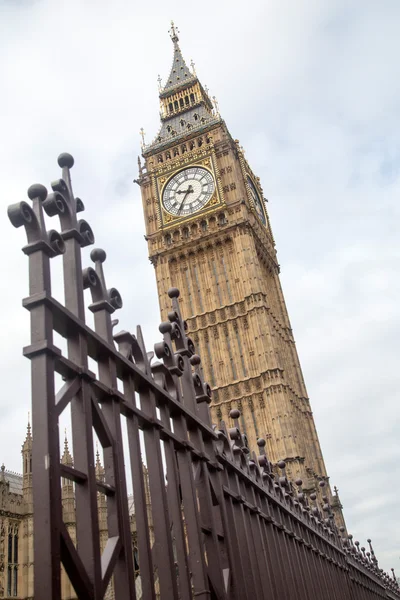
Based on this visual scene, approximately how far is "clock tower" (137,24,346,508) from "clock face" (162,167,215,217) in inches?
2.6

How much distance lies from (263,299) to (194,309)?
4400 mm

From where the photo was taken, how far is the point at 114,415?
3172mm

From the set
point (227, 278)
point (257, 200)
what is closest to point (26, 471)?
point (227, 278)

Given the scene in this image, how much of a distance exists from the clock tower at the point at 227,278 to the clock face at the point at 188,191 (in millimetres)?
67

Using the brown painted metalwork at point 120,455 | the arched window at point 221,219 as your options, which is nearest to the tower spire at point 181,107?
the arched window at point 221,219

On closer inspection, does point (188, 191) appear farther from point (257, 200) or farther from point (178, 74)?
point (178, 74)

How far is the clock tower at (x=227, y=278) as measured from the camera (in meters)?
36.5

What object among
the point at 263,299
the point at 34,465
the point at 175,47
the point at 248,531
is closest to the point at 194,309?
the point at 263,299

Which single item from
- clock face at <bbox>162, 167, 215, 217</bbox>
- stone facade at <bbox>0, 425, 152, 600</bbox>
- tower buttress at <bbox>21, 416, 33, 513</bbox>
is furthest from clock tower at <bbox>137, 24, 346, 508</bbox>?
tower buttress at <bbox>21, 416, 33, 513</bbox>

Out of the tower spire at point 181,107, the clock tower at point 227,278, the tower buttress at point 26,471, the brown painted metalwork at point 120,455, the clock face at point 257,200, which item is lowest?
the brown painted metalwork at point 120,455

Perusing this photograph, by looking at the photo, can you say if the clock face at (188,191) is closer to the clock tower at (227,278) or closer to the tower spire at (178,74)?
the clock tower at (227,278)

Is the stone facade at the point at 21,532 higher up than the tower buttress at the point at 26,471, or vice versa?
the tower buttress at the point at 26,471

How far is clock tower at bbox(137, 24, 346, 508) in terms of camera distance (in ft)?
120

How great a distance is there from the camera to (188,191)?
42.8 meters
